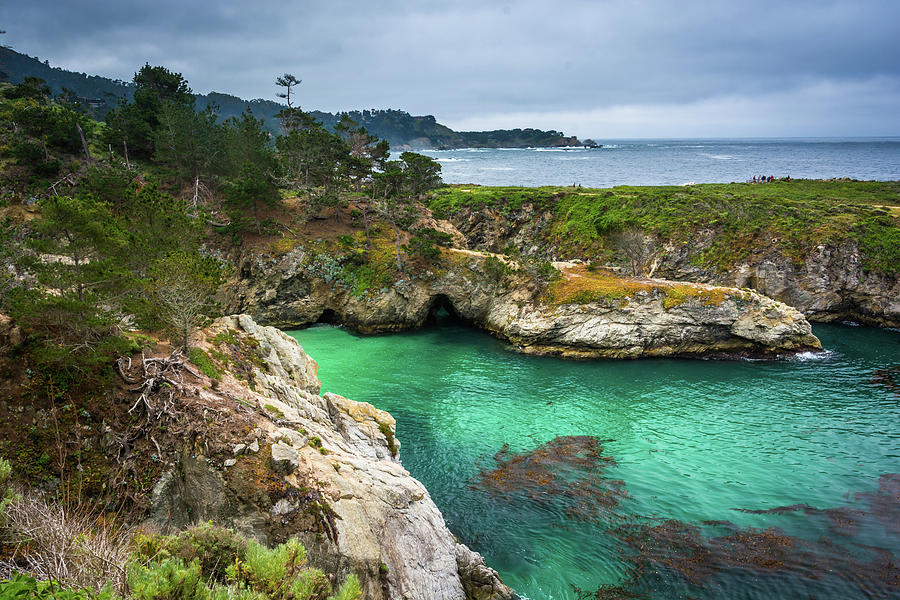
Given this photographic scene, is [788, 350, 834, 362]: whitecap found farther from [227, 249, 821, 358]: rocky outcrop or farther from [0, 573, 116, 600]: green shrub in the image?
[0, 573, 116, 600]: green shrub

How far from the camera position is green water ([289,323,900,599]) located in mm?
16234

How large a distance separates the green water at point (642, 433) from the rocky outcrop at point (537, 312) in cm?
209

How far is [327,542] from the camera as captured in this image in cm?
1091

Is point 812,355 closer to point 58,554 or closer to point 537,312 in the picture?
point 537,312

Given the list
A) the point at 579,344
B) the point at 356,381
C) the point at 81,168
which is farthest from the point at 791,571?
the point at 81,168

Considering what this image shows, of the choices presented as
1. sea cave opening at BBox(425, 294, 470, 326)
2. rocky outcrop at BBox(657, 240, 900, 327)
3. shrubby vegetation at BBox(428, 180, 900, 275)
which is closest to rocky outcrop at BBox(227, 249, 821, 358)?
sea cave opening at BBox(425, 294, 470, 326)

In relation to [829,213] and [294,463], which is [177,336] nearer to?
[294,463]

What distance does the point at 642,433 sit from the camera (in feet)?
80.7

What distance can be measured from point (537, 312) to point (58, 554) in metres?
35.4

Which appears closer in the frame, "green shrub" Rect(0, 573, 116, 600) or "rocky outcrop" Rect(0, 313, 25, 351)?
"green shrub" Rect(0, 573, 116, 600)

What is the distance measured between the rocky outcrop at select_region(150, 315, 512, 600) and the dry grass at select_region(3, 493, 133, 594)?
420cm

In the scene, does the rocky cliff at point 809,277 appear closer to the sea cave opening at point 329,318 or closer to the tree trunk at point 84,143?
the sea cave opening at point 329,318

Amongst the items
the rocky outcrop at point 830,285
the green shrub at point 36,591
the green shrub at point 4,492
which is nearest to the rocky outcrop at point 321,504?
the green shrub at point 4,492

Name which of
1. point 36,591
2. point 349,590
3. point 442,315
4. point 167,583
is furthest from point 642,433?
point 442,315
